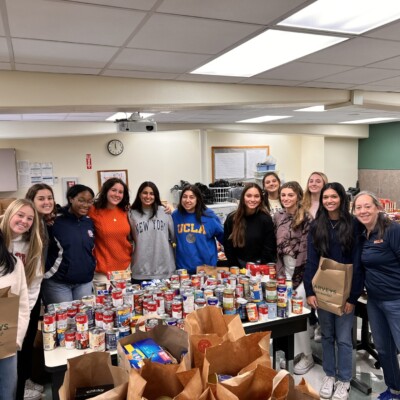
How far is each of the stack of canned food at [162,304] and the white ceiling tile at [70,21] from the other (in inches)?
60.3

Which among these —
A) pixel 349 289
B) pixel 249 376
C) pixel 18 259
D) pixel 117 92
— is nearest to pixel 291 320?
pixel 349 289

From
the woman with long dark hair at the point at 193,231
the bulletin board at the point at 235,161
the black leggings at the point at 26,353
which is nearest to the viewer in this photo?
the black leggings at the point at 26,353

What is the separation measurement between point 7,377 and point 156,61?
237cm

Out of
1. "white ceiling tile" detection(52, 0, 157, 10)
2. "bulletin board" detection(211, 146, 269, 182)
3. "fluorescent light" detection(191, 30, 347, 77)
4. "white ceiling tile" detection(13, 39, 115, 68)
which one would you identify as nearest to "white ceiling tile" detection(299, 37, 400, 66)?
"fluorescent light" detection(191, 30, 347, 77)

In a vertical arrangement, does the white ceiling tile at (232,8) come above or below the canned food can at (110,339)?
above

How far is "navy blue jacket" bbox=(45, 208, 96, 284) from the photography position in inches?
104

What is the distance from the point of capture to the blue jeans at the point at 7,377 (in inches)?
79.0

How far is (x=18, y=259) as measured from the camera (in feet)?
6.79

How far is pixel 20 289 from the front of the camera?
2.02m

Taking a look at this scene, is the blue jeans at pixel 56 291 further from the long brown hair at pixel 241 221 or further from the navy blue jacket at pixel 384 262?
the navy blue jacket at pixel 384 262

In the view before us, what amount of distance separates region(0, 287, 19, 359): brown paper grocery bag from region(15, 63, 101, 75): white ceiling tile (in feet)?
6.29

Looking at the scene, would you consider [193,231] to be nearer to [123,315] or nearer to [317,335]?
[123,315]

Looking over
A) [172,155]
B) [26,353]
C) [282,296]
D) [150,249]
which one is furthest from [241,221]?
[172,155]

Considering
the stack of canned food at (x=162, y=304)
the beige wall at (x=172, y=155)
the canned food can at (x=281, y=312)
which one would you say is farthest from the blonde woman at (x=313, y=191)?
the beige wall at (x=172, y=155)
